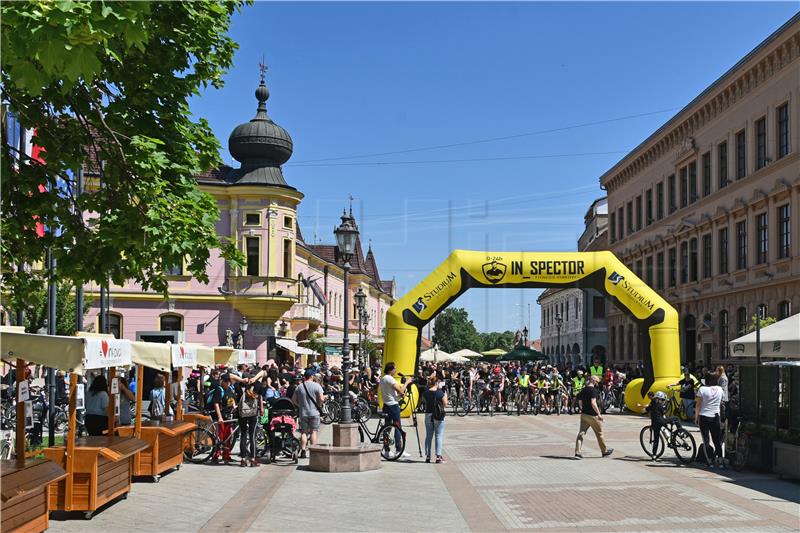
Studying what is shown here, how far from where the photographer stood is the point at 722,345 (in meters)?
40.3

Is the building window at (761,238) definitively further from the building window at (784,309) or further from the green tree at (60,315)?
the green tree at (60,315)

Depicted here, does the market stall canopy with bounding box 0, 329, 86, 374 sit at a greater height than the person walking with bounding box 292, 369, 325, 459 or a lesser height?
greater

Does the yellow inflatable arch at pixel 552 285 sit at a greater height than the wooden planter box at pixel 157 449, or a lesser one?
greater

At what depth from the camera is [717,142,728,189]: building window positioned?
4078 cm

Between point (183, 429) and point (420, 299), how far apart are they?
38.9 feet

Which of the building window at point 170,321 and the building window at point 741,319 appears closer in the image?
the building window at point 741,319

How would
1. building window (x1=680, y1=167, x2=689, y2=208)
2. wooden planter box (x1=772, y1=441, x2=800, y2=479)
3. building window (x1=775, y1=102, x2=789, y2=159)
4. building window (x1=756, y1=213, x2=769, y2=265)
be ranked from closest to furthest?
1. wooden planter box (x1=772, y1=441, x2=800, y2=479)
2. building window (x1=775, y1=102, x2=789, y2=159)
3. building window (x1=756, y1=213, x2=769, y2=265)
4. building window (x1=680, y1=167, x2=689, y2=208)

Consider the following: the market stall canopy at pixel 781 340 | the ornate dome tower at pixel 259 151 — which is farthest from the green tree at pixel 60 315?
the market stall canopy at pixel 781 340

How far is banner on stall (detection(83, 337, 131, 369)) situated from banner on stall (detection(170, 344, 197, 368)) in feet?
8.63

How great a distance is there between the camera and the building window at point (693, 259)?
45281 millimetres

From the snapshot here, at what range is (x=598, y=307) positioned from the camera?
76750 millimetres

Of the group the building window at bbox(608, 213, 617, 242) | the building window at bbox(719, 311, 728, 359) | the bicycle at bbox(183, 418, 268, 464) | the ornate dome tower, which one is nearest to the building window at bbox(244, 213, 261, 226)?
the ornate dome tower

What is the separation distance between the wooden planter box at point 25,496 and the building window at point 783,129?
99.3ft

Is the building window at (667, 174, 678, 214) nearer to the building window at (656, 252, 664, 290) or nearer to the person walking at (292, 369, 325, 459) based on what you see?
the building window at (656, 252, 664, 290)
